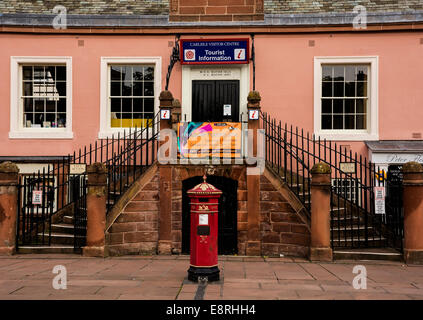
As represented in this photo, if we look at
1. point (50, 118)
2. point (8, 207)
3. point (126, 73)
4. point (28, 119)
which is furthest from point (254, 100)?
→ point (28, 119)

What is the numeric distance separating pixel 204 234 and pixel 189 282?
771 mm

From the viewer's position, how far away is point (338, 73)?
1203cm

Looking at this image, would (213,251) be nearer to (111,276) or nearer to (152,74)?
(111,276)

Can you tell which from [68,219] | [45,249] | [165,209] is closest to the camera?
[45,249]

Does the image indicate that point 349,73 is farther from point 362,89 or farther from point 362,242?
point 362,242

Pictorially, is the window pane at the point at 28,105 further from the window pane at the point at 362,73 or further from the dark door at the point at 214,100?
the window pane at the point at 362,73

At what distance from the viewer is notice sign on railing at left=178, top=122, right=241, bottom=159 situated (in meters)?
9.81

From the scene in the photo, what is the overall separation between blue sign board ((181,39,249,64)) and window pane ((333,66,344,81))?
8.27ft

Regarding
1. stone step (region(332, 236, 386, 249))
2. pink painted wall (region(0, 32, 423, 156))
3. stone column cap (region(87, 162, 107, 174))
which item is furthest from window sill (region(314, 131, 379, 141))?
stone column cap (region(87, 162, 107, 174))

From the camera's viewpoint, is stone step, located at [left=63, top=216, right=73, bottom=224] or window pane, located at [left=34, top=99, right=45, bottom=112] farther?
window pane, located at [left=34, top=99, right=45, bottom=112]

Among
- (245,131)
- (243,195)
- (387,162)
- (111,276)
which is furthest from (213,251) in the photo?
(387,162)

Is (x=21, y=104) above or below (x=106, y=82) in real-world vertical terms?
below

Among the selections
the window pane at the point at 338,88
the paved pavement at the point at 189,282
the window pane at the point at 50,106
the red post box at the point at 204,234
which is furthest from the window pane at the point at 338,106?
the window pane at the point at 50,106

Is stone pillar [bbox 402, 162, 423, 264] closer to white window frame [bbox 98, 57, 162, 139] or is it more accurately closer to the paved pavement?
the paved pavement
